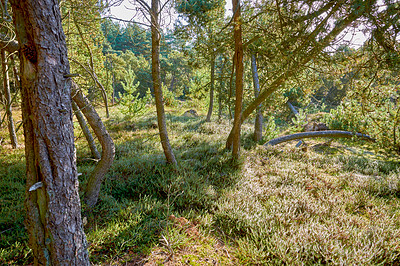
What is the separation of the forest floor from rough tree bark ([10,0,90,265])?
1006 mm

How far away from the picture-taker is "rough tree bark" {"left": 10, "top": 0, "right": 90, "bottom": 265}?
1551 mm

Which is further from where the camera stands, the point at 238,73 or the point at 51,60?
the point at 238,73

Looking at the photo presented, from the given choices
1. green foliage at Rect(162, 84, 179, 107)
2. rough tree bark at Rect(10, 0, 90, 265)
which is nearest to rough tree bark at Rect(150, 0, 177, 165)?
rough tree bark at Rect(10, 0, 90, 265)

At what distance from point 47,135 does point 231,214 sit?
318 centimetres

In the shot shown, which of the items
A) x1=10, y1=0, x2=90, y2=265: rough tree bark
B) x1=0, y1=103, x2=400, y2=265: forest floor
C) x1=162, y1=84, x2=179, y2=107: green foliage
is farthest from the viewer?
x1=162, y1=84, x2=179, y2=107: green foliage

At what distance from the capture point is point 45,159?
167 cm

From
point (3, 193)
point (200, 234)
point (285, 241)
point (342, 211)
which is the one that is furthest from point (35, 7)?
point (342, 211)

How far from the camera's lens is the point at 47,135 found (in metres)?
1.65

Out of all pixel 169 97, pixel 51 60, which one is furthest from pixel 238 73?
pixel 169 97

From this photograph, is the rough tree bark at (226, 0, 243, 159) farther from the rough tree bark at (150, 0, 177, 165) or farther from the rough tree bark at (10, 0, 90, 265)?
the rough tree bark at (10, 0, 90, 265)

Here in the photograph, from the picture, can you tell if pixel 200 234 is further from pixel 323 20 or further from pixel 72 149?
pixel 323 20

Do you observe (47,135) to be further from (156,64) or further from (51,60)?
(156,64)

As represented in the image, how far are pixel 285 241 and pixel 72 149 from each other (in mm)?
3209

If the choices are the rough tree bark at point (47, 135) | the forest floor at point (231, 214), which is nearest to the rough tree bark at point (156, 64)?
the forest floor at point (231, 214)
